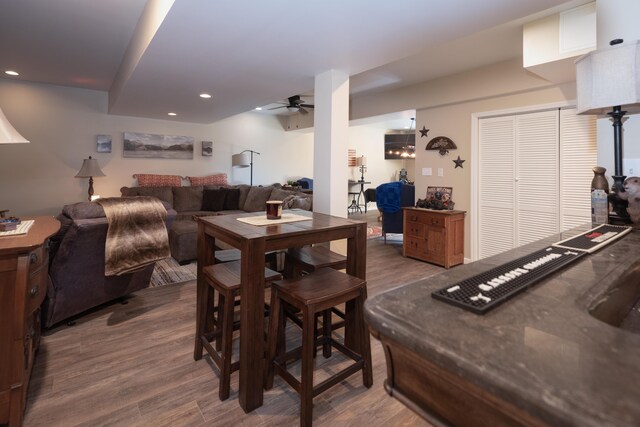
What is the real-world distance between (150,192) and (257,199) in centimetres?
183

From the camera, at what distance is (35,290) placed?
162 centimetres

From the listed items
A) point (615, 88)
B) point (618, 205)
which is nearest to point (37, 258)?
point (615, 88)

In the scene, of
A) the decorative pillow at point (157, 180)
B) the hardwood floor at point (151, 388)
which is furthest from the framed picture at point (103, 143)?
the hardwood floor at point (151, 388)

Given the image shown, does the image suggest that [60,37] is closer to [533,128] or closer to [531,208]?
[533,128]

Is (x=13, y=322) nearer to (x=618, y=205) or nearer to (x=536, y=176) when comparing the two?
(x=618, y=205)

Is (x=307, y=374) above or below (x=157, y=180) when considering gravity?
below

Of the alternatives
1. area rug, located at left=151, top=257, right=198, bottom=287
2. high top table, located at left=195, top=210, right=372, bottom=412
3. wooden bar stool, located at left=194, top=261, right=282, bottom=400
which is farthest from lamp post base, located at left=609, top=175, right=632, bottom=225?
area rug, located at left=151, top=257, right=198, bottom=287

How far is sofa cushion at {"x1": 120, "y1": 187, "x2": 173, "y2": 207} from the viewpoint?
5.44m

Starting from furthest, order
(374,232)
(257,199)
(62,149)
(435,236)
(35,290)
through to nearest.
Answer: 1. (374,232)
2. (257,199)
3. (62,149)
4. (435,236)
5. (35,290)

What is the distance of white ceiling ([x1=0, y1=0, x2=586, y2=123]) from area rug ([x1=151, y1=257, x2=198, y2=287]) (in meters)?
2.16

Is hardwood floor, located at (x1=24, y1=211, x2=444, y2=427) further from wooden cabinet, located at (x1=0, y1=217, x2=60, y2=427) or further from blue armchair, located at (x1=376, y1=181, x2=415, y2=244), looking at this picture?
blue armchair, located at (x1=376, y1=181, x2=415, y2=244)

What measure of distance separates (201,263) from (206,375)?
0.68 meters

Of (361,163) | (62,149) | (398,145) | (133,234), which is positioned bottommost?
(133,234)

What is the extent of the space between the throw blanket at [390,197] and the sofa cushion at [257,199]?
1961 mm
